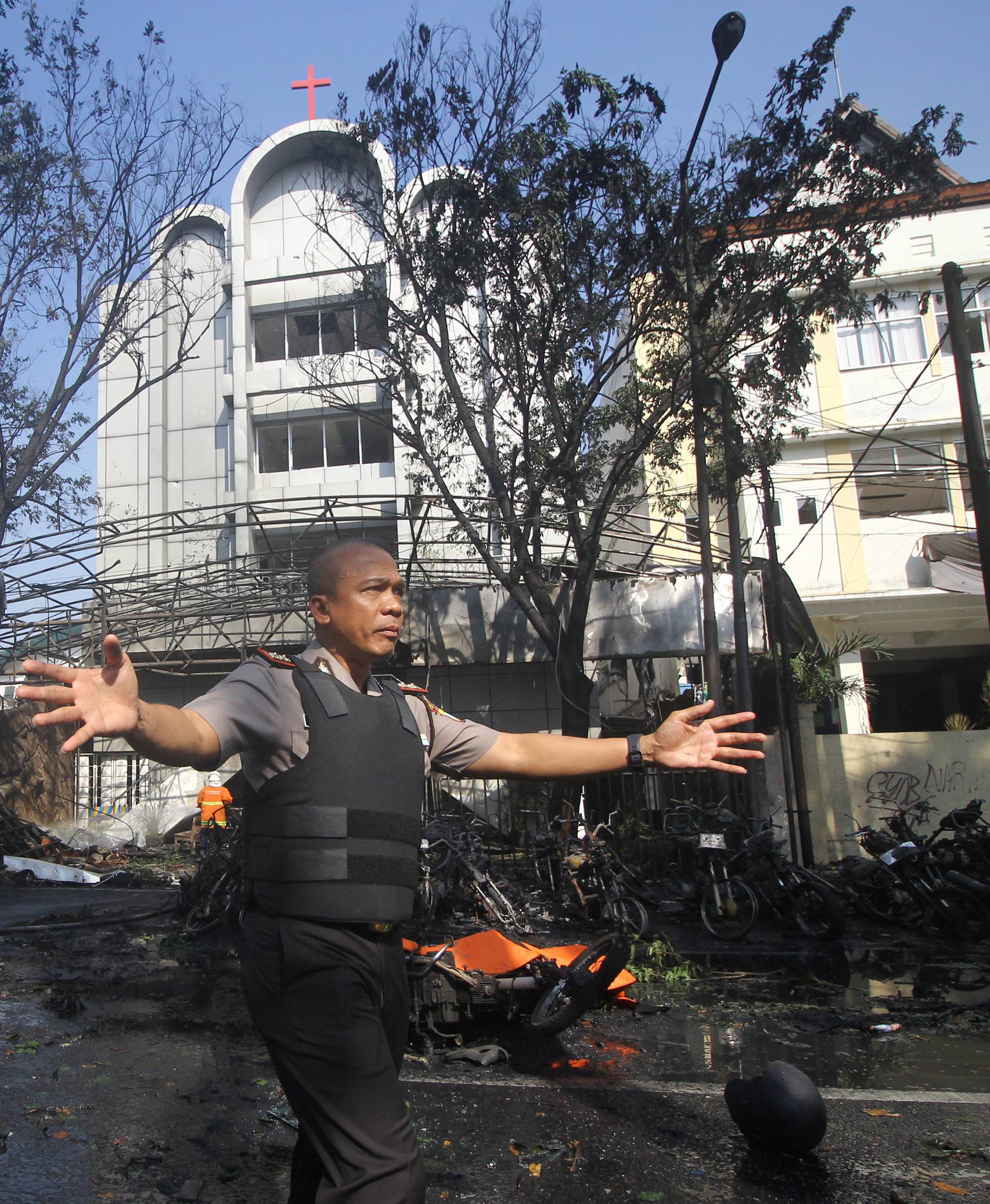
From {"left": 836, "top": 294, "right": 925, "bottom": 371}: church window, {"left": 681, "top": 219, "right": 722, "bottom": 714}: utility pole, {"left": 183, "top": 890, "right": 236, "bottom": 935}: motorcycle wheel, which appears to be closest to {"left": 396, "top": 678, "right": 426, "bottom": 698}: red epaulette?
{"left": 183, "top": 890, "right": 236, "bottom": 935}: motorcycle wheel

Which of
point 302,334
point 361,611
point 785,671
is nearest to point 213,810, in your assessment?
point 785,671

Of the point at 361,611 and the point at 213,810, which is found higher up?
the point at 361,611

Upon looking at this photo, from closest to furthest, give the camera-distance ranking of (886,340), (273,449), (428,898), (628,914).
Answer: (628,914) → (428,898) → (886,340) → (273,449)

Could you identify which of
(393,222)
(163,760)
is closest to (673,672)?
(393,222)

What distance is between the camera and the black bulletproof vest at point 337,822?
7.04 feet

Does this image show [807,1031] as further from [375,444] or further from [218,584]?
[375,444]

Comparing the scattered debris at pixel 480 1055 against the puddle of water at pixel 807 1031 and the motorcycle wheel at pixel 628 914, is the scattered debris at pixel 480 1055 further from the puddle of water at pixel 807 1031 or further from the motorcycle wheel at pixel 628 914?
the motorcycle wheel at pixel 628 914

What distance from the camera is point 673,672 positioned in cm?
1738

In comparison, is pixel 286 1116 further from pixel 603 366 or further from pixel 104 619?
pixel 603 366

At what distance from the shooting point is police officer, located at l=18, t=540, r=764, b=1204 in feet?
6.54

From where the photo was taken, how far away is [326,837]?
2.17 m

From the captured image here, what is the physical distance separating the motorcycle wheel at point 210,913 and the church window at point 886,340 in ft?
54.8

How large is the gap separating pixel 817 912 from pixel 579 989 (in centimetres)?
428

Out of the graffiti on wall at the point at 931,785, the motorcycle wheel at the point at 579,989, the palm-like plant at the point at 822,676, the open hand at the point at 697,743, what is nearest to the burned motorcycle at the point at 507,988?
the motorcycle wheel at the point at 579,989
